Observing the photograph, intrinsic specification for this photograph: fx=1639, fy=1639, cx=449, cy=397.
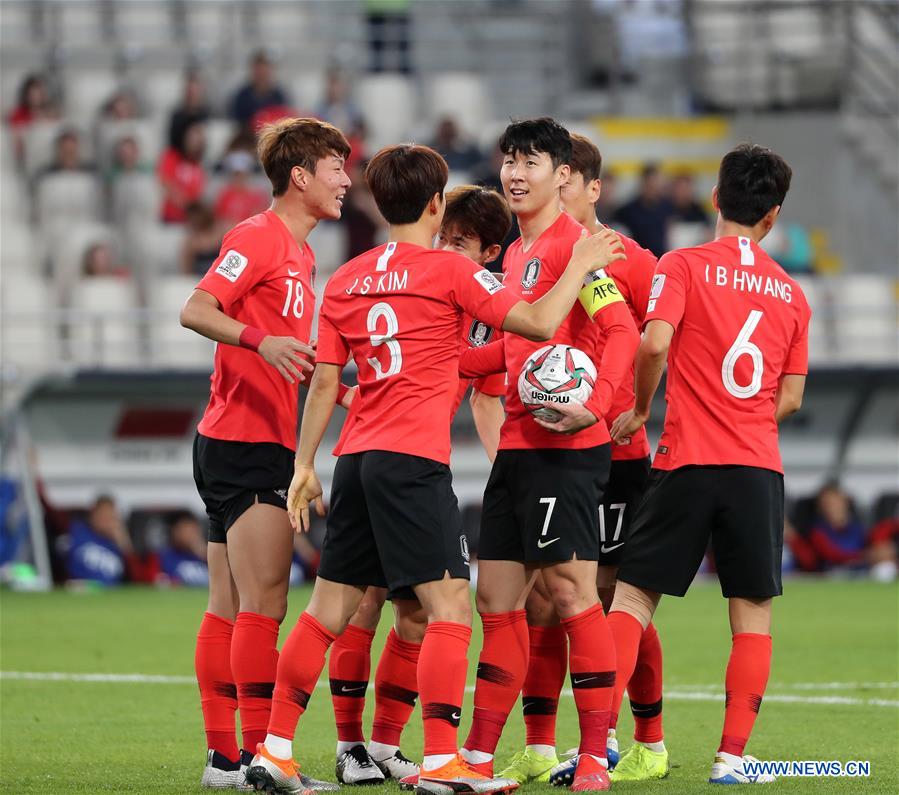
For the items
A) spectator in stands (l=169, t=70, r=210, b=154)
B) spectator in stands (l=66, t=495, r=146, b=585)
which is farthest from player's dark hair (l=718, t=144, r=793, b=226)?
spectator in stands (l=169, t=70, r=210, b=154)

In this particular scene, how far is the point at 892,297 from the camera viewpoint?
17.8 m

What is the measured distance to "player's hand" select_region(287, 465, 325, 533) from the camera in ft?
17.7

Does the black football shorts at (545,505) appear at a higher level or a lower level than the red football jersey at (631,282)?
lower

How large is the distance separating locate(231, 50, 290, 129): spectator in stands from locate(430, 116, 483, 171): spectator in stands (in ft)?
5.78

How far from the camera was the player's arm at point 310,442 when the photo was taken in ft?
17.7

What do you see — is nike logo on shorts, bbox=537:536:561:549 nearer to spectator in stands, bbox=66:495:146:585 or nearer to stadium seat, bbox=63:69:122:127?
spectator in stands, bbox=66:495:146:585

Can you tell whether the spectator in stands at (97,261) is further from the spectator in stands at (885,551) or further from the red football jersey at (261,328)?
the red football jersey at (261,328)

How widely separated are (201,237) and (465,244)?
10.2 m

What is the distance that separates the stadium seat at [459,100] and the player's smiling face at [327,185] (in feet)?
44.9

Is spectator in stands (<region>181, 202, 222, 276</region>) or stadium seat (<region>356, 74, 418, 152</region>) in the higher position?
stadium seat (<region>356, 74, 418, 152</region>)

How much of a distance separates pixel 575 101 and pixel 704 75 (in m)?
1.73

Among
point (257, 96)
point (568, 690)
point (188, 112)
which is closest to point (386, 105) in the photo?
point (257, 96)

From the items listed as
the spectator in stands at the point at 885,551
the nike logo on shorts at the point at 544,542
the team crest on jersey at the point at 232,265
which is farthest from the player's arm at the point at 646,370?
the spectator in stands at the point at 885,551

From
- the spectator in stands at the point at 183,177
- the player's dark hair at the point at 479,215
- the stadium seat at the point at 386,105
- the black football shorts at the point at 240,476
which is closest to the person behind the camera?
the black football shorts at the point at 240,476
